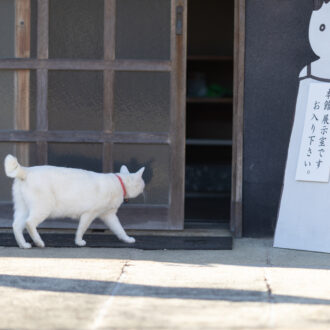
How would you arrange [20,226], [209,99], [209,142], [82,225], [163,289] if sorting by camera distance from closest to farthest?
[163,289], [20,226], [82,225], [209,142], [209,99]

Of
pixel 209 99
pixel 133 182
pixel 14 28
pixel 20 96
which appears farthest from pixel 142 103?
pixel 209 99

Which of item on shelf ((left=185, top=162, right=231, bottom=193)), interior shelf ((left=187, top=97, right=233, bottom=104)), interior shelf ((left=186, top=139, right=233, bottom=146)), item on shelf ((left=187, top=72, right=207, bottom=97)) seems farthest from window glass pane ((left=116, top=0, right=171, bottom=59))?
item on shelf ((left=185, top=162, right=231, bottom=193))

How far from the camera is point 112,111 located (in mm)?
6332

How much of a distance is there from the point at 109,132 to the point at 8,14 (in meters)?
1.28

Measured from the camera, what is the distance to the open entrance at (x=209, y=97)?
987 centimetres

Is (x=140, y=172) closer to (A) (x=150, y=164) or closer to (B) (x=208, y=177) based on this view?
(A) (x=150, y=164)

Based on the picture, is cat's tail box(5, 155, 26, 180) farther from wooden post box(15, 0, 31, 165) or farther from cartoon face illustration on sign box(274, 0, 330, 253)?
cartoon face illustration on sign box(274, 0, 330, 253)

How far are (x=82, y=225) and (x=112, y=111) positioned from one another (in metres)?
1.05

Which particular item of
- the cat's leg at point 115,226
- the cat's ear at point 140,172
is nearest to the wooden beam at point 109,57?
the cat's ear at point 140,172

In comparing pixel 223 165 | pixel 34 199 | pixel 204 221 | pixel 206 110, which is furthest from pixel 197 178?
pixel 34 199

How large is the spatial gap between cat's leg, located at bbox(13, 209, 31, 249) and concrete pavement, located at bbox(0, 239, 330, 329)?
0.22 ft

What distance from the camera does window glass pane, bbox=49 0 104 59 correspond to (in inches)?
249

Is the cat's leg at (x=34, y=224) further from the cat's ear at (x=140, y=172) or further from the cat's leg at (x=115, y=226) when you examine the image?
the cat's ear at (x=140, y=172)

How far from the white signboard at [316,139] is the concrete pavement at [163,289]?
60 centimetres
